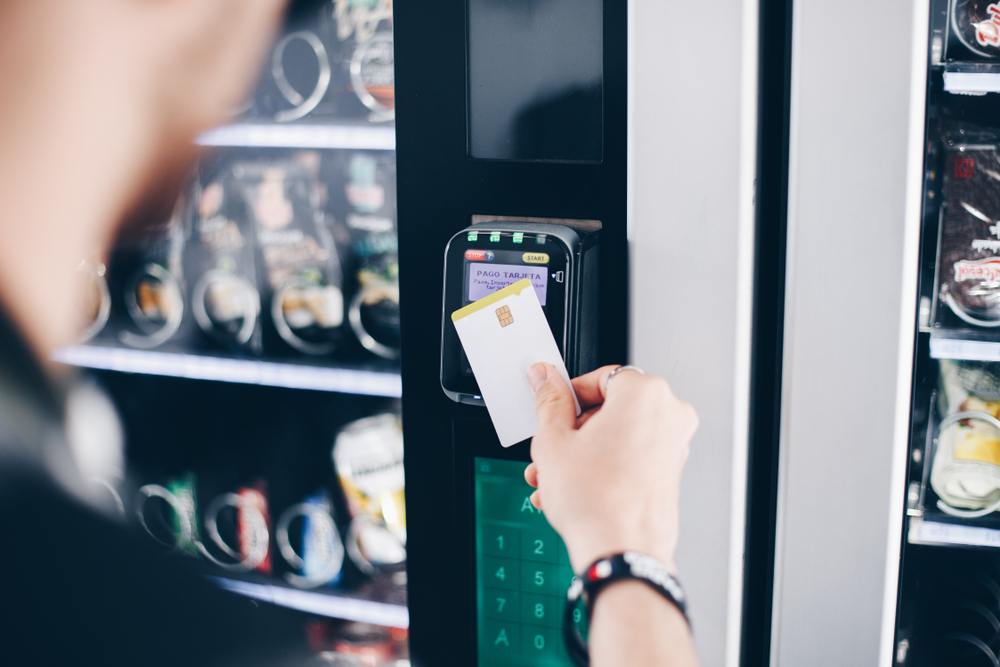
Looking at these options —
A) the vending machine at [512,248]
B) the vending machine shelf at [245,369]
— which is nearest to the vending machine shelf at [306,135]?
the vending machine at [512,248]

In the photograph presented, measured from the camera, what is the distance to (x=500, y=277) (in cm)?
102

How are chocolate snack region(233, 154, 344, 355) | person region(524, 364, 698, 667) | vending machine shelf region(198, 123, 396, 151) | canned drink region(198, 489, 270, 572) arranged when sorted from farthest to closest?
canned drink region(198, 489, 270, 572), chocolate snack region(233, 154, 344, 355), vending machine shelf region(198, 123, 396, 151), person region(524, 364, 698, 667)

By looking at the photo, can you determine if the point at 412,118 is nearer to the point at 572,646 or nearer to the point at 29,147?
the point at 572,646

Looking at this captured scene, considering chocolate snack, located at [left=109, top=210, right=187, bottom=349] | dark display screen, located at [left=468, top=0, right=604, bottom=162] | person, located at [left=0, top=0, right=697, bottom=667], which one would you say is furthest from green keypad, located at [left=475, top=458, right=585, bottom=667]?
chocolate snack, located at [left=109, top=210, right=187, bottom=349]

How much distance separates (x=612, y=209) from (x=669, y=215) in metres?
0.07

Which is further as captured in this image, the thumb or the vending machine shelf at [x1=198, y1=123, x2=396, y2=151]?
the vending machine shelf at [x1=198, y1=123, x2=396, y2=151]

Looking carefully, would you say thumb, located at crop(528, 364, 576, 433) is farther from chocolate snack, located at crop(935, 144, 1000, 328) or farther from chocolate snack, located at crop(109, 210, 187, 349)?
chocolate snack, located at crop(109, 210, 187, 349)

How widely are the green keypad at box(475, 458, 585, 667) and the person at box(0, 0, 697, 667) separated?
0.12m

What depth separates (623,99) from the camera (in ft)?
3.23

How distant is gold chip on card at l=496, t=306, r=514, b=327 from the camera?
39.2 inches

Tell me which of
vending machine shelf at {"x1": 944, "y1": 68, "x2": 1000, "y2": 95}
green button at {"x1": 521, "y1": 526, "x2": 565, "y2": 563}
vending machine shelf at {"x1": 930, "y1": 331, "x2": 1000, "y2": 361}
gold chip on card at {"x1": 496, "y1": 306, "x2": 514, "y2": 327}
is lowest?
green button at {"x1": 521, "y1": 526, "x2": 565, "y2": 563}

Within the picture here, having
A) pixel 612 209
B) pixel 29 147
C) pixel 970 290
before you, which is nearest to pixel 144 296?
pixel 29 147

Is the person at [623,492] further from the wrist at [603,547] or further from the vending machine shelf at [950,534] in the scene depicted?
the vending machine shelf at [950,534]

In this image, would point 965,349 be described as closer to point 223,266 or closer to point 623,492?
point 623,492
